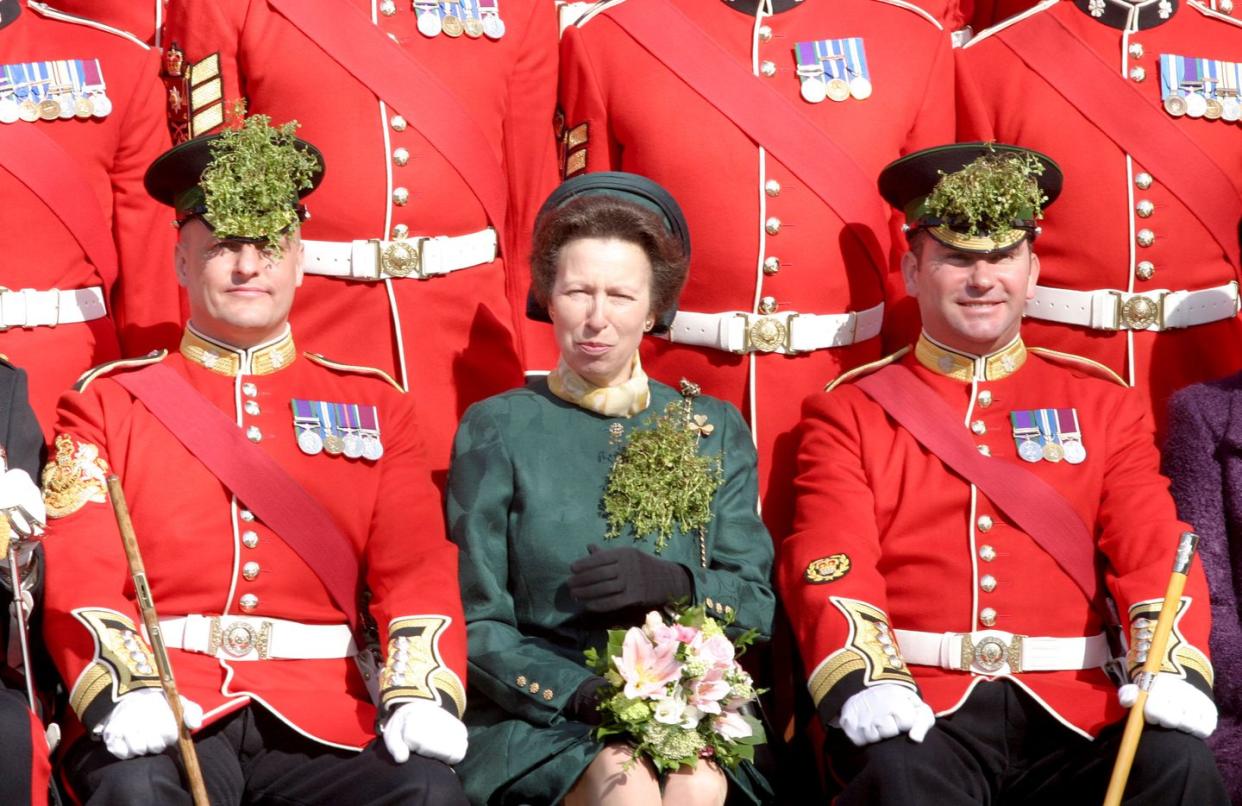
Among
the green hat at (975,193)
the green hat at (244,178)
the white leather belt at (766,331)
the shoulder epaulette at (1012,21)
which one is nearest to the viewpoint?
the green hat at (244,178)

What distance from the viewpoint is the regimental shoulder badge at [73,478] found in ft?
17.6

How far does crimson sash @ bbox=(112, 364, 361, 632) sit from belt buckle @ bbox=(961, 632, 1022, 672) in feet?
4.63

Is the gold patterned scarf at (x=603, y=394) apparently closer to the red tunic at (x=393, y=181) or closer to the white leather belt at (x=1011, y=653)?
the red tunic at (x=393, y=181)

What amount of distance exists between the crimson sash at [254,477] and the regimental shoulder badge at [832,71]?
1.75 m

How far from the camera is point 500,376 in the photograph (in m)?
6.40

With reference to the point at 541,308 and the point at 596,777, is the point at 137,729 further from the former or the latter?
the point at 541,308

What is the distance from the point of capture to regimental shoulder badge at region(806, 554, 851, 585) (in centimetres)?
562

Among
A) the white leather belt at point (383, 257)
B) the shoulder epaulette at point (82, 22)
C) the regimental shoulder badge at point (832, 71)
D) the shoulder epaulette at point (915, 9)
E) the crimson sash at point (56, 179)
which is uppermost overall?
the shoulder epaulette at point (82, 22)

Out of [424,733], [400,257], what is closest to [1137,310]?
[400,257]

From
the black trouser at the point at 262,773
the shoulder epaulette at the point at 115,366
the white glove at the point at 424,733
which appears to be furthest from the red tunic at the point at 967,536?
the shoulder epaulette at the point at 115,366

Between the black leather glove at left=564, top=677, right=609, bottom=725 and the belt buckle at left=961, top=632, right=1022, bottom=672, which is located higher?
the black leather glove at left=564, top=677, right=609, bottom=725

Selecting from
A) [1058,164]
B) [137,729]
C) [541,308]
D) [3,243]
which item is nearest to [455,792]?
[137,729]

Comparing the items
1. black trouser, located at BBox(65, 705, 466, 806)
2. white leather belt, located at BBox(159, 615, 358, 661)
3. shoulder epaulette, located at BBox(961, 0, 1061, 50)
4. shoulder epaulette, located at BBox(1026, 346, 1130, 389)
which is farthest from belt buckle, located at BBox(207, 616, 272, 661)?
shoulder epaulette, located at BBox(961, 0, 1061, 50)

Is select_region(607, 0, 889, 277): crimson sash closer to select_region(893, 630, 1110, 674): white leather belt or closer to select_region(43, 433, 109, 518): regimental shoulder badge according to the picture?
select_region(893, 630, 1110, 674): white leather belt
